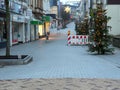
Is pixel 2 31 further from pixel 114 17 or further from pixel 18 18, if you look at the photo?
pixel 114 17

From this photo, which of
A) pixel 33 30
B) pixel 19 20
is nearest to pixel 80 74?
pixel 19 20

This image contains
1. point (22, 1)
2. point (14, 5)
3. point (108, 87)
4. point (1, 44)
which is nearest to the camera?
point (108, 87)

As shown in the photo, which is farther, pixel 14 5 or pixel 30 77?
pixel 14 5

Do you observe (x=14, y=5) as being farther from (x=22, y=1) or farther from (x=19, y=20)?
(x=22, y=1)

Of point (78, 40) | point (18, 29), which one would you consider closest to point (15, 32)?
point (18, 29)

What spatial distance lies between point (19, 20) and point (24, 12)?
16.9 feet

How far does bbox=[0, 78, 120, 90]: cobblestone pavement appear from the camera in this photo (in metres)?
10.6

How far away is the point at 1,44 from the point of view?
33.3m

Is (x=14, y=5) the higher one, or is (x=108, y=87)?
(x=14, y=5)

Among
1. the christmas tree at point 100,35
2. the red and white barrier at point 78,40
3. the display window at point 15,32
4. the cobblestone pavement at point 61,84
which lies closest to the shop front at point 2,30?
the display window at point 15,32

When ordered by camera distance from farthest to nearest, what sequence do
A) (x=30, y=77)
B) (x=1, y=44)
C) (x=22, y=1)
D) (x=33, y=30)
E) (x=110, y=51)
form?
(x=33, y=30) → (x=22, y=1) → (x=1, y=44) → (x=110, y=51) → (x=30, y=77)

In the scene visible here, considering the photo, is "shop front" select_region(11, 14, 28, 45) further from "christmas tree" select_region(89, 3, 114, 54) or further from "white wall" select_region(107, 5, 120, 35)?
"christmas tree" select_region(89, 3, 114, 54)

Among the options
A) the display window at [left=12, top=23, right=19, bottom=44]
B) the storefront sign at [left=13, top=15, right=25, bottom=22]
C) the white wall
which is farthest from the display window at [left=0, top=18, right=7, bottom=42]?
the white wall

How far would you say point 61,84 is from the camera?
11.1 meters
